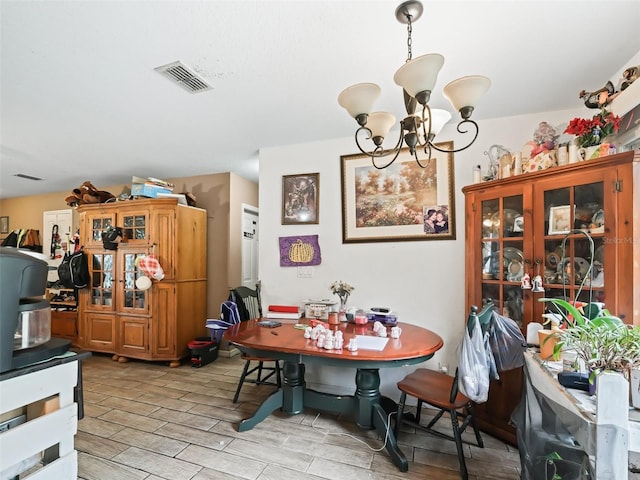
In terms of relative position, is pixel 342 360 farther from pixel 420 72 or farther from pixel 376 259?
pixel 420 72

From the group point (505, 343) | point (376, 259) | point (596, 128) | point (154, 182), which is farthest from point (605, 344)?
point (154, 182)

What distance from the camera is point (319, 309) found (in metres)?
2.70

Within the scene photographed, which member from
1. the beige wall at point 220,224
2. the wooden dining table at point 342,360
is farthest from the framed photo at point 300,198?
the beige wall at point 220,224

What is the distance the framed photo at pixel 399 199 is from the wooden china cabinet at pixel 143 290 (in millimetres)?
2178

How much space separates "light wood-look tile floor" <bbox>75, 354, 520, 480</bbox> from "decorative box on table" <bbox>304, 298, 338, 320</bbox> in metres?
0.80

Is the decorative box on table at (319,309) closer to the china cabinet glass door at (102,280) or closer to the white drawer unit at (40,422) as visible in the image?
the white drawer unit at (40,422)

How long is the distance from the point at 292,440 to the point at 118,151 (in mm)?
3360

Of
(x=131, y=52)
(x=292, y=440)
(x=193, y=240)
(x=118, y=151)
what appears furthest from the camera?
(x=193, y=240)

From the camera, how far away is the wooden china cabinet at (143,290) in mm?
3562

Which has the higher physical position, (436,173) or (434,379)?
(436,173)

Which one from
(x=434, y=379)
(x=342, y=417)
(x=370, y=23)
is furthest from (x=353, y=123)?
(x=342, y=417)

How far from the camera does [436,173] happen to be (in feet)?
8.59

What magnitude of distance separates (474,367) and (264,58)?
220cm

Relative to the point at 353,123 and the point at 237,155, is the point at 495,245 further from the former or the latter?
the point at 237,155
